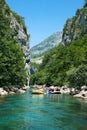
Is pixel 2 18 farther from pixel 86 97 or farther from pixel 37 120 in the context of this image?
pixel 37 120

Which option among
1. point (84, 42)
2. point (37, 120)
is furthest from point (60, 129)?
point (84, 42)

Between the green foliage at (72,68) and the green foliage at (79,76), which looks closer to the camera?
the green foliage at (79,76)

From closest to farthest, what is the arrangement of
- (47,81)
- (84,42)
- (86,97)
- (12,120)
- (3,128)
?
1. (3,128)
2. (12,120)
3. (86,97)
4. (84,42)
5. (47,81)

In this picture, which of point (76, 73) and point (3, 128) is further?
point (76, 73)

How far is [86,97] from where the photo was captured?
2896 inches

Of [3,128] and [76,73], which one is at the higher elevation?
[76,73]

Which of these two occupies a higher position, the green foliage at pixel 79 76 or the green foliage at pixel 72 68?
the green foliage at pixel 72 68

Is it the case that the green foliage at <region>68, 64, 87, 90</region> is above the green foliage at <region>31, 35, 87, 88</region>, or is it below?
below

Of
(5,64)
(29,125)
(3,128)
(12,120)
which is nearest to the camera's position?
(3,128)

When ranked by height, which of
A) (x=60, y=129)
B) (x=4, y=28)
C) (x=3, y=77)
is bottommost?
(x=60, y=129)

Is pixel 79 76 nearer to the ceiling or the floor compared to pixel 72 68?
nearer to the floor

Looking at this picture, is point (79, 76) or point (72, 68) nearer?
point (79, 76)

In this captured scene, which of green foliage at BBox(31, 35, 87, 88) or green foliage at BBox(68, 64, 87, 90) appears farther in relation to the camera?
green foliage at BBox(31, 35, 87, 88)

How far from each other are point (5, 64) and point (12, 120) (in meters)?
52.3
